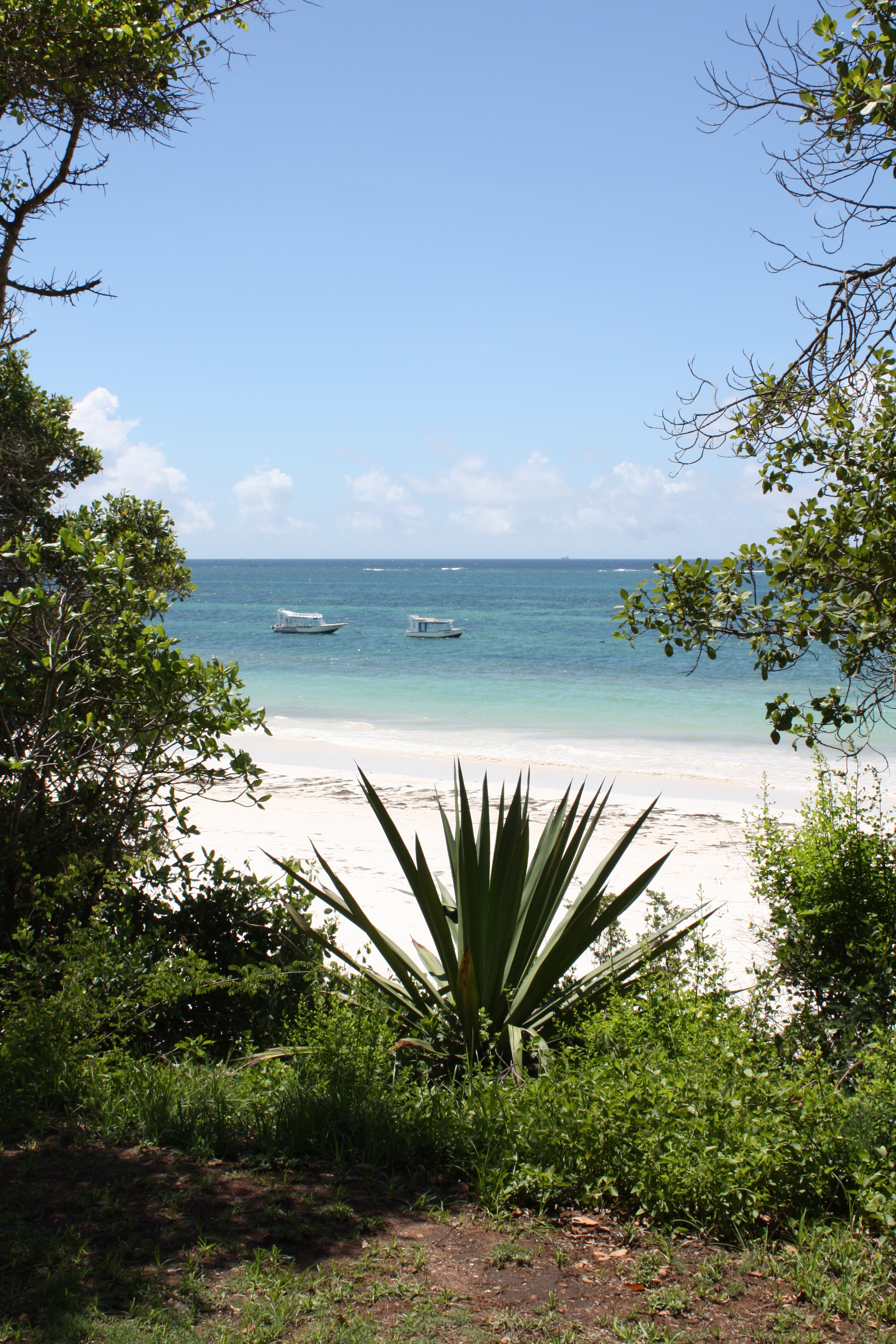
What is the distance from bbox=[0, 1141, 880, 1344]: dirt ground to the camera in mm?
2320

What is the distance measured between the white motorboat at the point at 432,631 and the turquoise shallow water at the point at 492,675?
462 millimetres

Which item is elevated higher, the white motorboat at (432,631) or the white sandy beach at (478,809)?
the white motorboat at (432,631)

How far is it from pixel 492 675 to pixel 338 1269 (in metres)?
32.3

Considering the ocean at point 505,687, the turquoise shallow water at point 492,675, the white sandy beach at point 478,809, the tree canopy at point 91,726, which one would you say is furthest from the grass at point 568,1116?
the turquoise shallow water at point 492,675

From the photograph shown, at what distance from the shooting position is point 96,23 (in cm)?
469

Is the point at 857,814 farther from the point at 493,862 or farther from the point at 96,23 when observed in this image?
the point at 96,23

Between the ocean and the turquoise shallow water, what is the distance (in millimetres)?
112

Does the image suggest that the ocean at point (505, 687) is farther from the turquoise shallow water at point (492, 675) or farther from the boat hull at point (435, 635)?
the boat hull at point (435, 635)

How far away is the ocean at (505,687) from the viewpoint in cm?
1998

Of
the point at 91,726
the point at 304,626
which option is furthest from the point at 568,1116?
the point at 304,626

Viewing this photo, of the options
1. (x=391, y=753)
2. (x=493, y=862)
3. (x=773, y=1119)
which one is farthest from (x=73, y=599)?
(x=391, y=753)

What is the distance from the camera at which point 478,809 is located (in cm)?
1279

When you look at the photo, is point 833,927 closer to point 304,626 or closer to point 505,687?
point 505,687

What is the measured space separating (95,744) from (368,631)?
5196 cm
